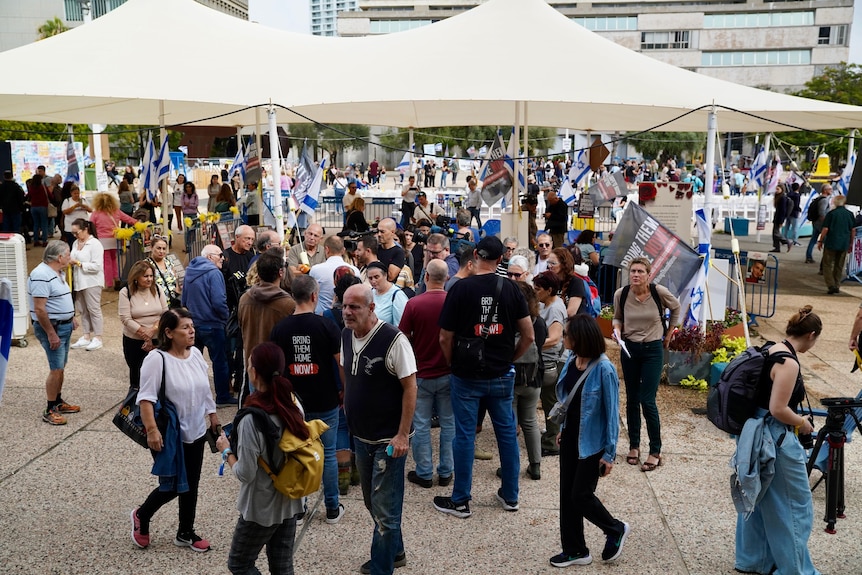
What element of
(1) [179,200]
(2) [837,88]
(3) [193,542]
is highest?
(2) [837,88]

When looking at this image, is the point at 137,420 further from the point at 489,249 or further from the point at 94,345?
the point at 94,345

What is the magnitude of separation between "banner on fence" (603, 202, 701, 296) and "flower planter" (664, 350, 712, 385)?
30.0 inches

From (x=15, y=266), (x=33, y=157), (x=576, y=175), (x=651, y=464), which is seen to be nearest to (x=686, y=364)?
(x=651, y=464)

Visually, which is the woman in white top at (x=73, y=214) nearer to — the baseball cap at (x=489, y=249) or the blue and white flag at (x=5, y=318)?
the blue and white flag at (x=5, y=318)

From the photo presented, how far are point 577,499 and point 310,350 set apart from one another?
1.85 m

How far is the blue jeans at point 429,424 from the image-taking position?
5828 millimetres

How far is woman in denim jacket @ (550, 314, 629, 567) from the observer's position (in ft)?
15.0

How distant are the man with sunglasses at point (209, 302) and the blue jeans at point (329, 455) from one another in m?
2.67

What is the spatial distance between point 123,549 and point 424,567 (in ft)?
6.31

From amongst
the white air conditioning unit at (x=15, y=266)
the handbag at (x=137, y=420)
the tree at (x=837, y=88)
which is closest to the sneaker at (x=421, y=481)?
the handbag at (x=137, y=420)

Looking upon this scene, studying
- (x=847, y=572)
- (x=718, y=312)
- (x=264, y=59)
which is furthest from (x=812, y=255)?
(x=847, y=572)

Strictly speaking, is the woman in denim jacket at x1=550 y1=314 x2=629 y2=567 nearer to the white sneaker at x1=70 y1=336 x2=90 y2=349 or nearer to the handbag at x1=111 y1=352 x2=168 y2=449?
the handbag at x1=111 y1=352 x2=168 y2=449

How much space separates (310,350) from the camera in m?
4.86

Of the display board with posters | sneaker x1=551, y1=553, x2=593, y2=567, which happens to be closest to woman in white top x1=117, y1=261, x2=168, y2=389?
sneaker x1=551, y1=553, x2=593, y2=567
